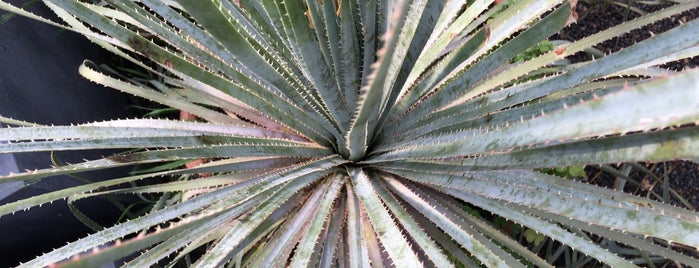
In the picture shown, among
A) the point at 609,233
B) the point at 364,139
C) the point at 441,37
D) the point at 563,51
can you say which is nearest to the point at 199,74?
the point at 364,139

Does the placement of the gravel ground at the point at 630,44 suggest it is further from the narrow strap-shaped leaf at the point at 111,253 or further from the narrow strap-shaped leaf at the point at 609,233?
the narrow strap-shaped leaf at the point at 111,253

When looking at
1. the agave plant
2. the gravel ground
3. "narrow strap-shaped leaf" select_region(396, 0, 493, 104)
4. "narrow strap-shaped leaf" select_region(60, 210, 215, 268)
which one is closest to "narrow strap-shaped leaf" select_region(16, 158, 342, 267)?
the agave plant

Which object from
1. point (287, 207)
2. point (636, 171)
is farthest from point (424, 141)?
point (636, 171)

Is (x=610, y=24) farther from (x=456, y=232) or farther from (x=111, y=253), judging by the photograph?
(x=111, y=253)

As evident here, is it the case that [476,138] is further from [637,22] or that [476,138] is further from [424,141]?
[637,22]

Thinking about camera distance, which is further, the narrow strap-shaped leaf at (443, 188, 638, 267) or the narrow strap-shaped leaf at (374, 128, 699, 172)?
the narrow strap-shaped leaf at (443, 188, 638, 267)

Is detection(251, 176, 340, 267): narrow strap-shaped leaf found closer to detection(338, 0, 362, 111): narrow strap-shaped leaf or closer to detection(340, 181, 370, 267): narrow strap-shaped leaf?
detection(340, 181, 370, 267): narrow strap-shaped leaf

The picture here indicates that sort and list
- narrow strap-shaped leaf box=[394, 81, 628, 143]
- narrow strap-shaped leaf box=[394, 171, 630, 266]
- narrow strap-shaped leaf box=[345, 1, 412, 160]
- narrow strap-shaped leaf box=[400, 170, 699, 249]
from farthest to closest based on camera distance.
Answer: narrow strap-shaped leaf box=[394, 171, 630, 266]
narrow strap-shaped leaf box=[394, 81, 628, 143]
narrow strap-shaped leaf box=[400, 170, 699, 249]
narrow strap-shaped leaf box=[345, 1, 412, 160]
